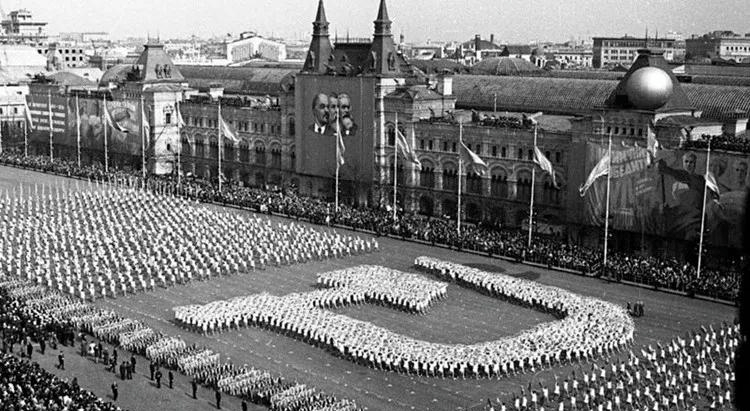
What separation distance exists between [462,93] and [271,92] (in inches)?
1525

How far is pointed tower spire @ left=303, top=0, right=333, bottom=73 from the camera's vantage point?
9931 cm

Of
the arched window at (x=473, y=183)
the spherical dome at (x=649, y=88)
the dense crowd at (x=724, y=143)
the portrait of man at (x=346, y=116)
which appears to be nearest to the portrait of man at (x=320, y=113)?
the portrait of man at (x=346, y=116)

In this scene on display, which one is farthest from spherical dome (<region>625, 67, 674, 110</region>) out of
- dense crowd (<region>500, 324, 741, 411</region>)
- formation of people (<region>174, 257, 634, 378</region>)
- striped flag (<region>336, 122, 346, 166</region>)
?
striped flag (<region>336, 122, 346, 166</region>)

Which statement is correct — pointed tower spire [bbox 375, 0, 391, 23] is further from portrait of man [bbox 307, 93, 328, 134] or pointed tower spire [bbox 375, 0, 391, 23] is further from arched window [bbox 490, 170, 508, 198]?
arched window [bbox 490, 170, 508, 198]

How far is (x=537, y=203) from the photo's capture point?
3125 inches

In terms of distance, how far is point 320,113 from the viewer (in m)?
96.9

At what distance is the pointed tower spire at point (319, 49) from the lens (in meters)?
99.3

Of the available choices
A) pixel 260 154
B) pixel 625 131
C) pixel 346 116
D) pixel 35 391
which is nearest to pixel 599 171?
pixel 625 131

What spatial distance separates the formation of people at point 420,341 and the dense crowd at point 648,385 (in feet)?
6.74

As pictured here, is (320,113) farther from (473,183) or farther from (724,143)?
(724,143)

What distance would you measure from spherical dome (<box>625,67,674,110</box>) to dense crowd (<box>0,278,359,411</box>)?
3913 centimetres

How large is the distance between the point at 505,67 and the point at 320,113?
39.5 meters

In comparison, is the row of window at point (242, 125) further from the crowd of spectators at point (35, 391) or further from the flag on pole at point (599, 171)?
the crowd of spectators at point (35, 391)

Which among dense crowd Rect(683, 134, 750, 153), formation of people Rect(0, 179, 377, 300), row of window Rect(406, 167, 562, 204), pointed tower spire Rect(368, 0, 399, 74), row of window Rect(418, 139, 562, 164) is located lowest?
formation of people Rect(0, 179, 377, 300)
